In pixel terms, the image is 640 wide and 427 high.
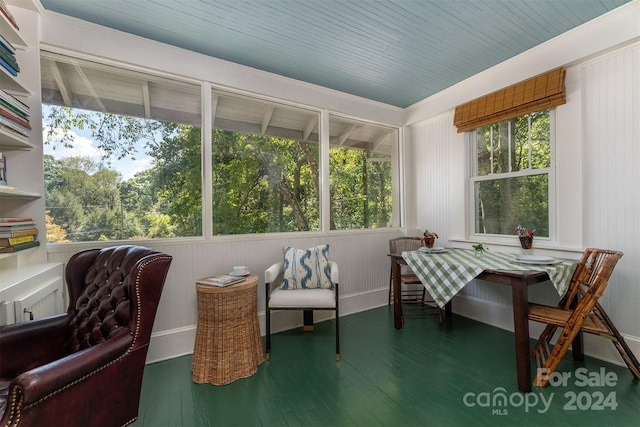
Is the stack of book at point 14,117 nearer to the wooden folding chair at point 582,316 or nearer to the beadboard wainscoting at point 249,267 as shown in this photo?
the beadboard wainscoting at point 249,267

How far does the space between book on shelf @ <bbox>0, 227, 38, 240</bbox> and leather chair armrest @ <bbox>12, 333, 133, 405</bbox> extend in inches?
40.7

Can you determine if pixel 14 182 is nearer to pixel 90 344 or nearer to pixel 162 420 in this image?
pixel 90 344

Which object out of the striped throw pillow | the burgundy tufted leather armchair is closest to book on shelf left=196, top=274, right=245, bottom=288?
the striped throw pillow

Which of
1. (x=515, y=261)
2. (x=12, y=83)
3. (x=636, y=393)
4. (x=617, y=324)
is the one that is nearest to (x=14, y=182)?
(x=12, y=83)

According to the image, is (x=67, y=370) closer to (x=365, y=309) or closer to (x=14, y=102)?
(x=14, y=102)

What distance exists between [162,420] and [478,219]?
3359mm

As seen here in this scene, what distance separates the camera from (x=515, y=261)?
7.44 feet

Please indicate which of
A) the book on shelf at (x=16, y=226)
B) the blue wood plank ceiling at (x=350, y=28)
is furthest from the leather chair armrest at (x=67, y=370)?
the blue wood plank ceiling at (x=350, y=28)

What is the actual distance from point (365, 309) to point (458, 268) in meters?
1.49

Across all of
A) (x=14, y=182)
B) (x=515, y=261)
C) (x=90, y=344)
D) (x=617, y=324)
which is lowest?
(x=617, y=324)

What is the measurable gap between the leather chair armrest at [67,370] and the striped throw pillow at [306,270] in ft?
4.76

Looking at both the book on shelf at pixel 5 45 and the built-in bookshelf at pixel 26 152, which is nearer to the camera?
the book on shelf at pixel 5 45

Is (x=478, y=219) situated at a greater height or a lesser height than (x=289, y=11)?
lesser

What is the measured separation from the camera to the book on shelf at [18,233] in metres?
1.59
